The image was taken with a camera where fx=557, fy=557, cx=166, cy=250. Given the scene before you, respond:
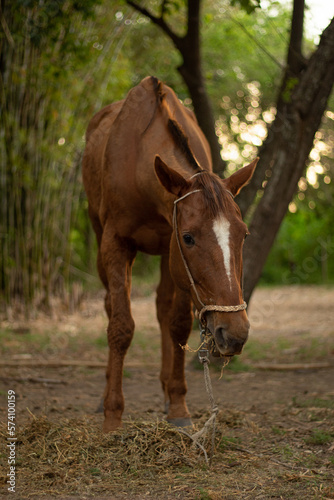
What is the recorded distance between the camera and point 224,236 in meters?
2.43

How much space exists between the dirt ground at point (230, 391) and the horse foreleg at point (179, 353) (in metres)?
0.16

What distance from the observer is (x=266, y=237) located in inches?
202

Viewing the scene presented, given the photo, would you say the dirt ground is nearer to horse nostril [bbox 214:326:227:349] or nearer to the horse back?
horse nostril [bbox 214:326:227:349]

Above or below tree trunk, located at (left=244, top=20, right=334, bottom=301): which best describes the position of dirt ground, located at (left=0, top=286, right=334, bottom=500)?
below

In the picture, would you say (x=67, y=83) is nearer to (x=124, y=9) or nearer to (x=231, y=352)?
(x=124, y=9)

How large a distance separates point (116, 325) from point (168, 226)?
0.65 m

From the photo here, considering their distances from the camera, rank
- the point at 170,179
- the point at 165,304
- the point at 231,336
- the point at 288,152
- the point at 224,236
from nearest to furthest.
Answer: the point at 231,336
the point at 224,236
the point at 170,179
the point at 165,304
the point at 288,152

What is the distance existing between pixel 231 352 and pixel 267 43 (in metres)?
10.9

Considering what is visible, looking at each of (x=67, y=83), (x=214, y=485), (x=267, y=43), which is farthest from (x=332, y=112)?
(x=214, y=485)

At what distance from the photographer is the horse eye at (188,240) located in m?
2.54

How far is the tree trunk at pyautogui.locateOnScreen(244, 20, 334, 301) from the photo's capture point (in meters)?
4.94

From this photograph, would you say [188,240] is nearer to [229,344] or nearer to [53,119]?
[229,344]

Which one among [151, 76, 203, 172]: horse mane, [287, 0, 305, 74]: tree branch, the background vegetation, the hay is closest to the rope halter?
[151, 76, 203, 172]: horse mane

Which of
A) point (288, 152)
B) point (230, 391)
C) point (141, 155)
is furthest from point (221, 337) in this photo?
point (288, 152)
